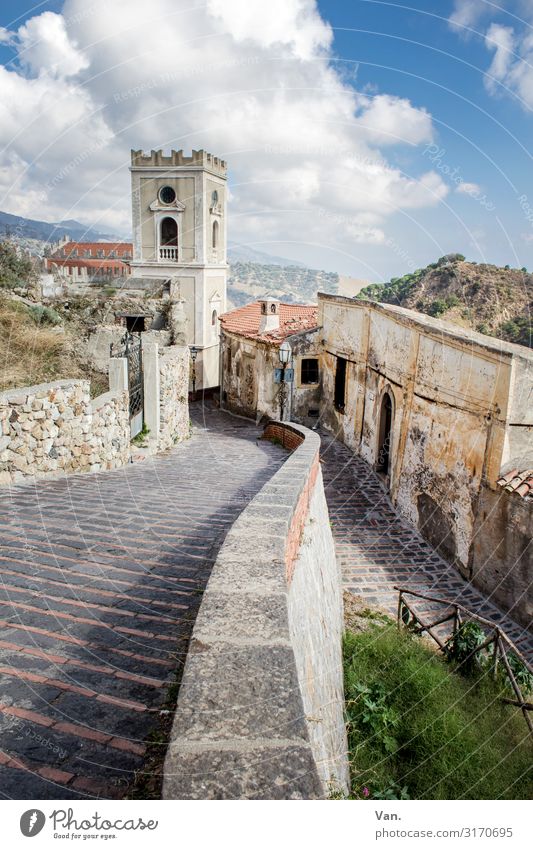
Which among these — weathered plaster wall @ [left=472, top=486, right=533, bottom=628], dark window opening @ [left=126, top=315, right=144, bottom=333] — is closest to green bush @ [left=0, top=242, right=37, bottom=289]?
dark window opening @ [left=126, top=315, right=144, bottom=333]

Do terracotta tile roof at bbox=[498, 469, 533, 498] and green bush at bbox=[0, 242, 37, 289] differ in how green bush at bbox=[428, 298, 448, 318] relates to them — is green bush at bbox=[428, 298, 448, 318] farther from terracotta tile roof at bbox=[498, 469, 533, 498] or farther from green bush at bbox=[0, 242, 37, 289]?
terracotta tile roof at bbox=[498, 469, 533, 498]

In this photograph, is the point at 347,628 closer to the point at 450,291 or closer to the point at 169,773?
the point at 169,773

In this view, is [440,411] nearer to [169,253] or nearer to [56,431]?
[56,431]

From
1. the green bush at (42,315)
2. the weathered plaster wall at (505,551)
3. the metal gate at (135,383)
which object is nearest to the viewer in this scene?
the weathered plaster wall at (505,551)

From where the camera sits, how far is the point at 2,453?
7.25 metres

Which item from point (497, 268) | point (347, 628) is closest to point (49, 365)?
point (347, 628)

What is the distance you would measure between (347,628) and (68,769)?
5.97 metres

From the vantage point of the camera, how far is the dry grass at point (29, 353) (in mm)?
11320

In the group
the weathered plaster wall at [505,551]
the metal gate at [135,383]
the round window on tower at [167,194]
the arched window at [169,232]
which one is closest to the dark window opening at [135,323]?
the metal gate at [135,383]

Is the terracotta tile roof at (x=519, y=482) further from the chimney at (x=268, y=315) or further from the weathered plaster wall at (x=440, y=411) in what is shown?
the chimney at (x=268, y=315)

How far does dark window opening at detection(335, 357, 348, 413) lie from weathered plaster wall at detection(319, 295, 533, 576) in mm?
1278

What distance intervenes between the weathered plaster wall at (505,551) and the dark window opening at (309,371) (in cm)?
1000

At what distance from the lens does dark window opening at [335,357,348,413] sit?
18094 mm
